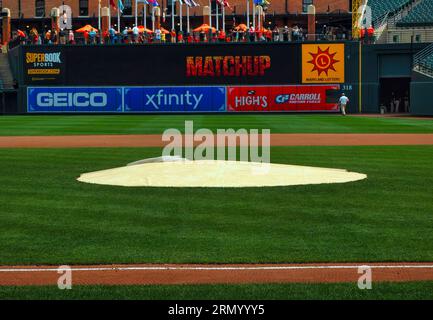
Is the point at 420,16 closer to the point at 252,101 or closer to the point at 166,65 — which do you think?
the point at 252,101

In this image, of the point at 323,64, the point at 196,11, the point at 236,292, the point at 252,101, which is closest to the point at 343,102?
the point at 323,64

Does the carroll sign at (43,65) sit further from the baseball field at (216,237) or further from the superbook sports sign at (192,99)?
the baseball field at (216,237)

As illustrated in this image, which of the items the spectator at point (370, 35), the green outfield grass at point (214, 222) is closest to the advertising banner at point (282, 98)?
the spectator at point (370, 35)

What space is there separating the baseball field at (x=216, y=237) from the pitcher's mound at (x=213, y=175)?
0.54 meters

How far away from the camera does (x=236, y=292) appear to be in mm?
8016

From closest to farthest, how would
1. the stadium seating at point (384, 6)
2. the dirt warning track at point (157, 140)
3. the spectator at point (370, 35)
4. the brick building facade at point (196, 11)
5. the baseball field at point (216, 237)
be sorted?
the baseball field at point (216, 237) → the dirt warning track at point (157, 140) → the spectator at point (370, 35) → the stadium seating at point (384, 6) → the brick building facade at point (196, 11)

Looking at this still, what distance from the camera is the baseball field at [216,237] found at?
832 cm

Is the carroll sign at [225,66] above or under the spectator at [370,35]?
under

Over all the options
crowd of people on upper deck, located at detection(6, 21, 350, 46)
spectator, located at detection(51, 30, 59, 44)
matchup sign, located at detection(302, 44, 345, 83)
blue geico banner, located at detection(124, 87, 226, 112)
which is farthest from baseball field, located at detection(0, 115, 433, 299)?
spectator, located at detection(51, 30, 59, 44)

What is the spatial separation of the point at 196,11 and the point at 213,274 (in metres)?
74.7

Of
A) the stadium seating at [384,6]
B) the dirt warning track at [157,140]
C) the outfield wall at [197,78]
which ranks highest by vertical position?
the stadium seating at [384,6]

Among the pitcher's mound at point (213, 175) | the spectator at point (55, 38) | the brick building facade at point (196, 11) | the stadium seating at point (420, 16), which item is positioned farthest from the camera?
the brick building facade at point (196, 11)

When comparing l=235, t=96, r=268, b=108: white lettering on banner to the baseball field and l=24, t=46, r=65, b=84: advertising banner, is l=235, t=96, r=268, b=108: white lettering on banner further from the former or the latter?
the baseball field
